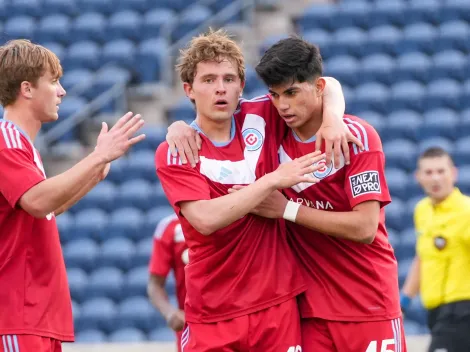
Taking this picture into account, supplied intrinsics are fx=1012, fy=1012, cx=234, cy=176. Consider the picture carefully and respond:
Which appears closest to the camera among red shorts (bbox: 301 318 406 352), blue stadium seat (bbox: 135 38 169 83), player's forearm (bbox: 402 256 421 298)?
red shorts (bbox: 301 318 406 352)

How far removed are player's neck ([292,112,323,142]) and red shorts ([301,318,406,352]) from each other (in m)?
0.91

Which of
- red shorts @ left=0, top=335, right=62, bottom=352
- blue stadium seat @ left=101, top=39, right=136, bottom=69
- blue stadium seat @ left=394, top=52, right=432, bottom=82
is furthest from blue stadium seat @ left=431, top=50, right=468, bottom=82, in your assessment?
A: red shorts @ left=0, top=335, right=62, bottom=352

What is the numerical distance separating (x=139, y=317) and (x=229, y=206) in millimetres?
6222

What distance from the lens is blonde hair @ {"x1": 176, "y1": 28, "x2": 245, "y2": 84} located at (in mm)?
4910

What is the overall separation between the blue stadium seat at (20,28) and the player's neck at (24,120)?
29.8 ft

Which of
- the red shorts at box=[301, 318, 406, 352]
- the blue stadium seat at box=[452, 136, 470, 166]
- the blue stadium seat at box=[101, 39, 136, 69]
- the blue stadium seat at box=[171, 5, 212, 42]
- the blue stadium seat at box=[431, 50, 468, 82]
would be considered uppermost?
the blue stadium seat at box=[171, 5, 212, 42]

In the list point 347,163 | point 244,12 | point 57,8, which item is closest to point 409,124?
point 244,12

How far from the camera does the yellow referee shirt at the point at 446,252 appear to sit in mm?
7180

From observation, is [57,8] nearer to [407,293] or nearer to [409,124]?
[409,124]

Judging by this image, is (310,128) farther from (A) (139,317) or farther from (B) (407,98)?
(B) (407,98)

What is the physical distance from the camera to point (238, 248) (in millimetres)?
4816

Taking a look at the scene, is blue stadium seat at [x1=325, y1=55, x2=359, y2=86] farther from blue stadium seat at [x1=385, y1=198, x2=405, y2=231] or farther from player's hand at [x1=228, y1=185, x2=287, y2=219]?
player's hand at [x1=228, y1=185, x2=287, y2=219]

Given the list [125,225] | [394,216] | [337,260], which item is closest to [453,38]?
[394,216]

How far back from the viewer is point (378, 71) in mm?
12336
